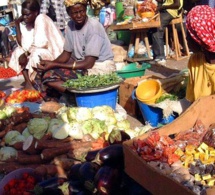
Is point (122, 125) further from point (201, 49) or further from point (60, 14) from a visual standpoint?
point (60, 14)

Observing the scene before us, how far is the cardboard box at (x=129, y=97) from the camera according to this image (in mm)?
5564

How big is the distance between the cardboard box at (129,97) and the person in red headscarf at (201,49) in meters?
1.60

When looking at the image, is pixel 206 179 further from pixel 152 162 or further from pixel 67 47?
pixel 67 47

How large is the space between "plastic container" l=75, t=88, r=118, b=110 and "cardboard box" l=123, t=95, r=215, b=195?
2.00 metres

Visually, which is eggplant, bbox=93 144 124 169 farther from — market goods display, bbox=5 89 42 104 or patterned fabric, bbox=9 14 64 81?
patterned fabric, bbox=9 14 64 81

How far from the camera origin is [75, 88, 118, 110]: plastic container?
5004 mm

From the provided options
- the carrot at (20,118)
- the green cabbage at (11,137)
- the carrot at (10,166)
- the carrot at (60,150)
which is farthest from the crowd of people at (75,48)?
the carrot at (10,166)

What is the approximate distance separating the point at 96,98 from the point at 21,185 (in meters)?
1.88

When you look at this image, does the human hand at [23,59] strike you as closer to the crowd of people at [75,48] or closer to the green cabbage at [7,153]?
the crowd of people at [75,48]

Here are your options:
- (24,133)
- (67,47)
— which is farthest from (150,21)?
(24,133)

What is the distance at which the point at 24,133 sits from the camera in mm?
4684

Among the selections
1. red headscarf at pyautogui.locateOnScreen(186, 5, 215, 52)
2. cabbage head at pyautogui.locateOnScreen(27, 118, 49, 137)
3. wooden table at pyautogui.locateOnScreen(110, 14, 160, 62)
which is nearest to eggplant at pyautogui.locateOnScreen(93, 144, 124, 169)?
red headscarf at pyautogui.locateOnScreen(186, 5, 215, 52)

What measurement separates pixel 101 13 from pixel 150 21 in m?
2.54

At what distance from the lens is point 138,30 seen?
898 centimetres
